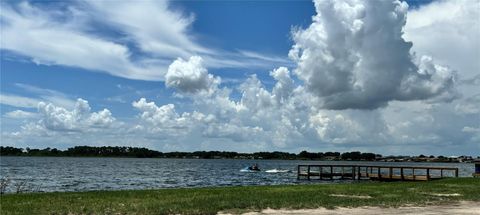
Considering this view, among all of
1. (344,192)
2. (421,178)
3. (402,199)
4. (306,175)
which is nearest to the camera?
(402,199)

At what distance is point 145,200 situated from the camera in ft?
65.4

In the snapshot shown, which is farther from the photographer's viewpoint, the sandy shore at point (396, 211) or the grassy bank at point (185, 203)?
the sandy shore at point (396, 211)

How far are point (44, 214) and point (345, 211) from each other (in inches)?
367

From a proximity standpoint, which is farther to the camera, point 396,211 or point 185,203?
point 185,203

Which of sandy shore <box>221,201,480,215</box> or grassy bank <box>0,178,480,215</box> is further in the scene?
sandy shore <box>221,201,480,215</box>

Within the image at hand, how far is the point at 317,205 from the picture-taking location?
1928cm

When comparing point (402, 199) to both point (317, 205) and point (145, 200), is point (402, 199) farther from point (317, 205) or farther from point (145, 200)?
point (145, 200)

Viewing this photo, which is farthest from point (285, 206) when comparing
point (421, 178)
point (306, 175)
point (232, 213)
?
point (306, 175)

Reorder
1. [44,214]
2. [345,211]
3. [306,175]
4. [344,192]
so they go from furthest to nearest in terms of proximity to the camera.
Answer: [306,175] → [344,192] → [345,211] → [44,214]

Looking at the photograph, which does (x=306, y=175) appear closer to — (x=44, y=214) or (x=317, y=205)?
(x=317, y=205)

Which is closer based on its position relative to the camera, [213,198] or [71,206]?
[71,206]

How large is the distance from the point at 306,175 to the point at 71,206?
5950cm

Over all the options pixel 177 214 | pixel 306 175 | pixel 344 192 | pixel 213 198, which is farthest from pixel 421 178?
pixel 177 214

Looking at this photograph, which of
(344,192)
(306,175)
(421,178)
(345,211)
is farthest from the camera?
(306,175)
